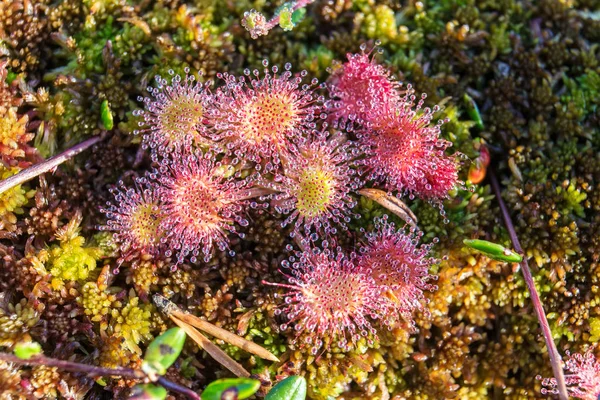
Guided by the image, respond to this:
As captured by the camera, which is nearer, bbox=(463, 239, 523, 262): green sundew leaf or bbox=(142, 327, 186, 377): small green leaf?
bbox=(142, 327, 186, 377): small green leaf

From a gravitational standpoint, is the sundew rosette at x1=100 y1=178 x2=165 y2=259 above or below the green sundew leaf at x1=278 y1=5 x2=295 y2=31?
below

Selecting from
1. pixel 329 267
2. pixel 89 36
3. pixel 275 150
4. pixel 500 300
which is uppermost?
pixel 89 36

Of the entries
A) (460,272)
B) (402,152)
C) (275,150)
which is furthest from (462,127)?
(275,150)

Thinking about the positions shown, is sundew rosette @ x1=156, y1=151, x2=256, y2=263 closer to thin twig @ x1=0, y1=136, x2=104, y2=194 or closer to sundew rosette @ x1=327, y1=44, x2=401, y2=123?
thin twig @ x1=0, y1=136, x2=104, y2=194

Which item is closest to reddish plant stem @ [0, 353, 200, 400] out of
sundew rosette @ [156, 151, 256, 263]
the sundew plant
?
the sundew plant

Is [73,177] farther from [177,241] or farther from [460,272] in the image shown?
[460,272]

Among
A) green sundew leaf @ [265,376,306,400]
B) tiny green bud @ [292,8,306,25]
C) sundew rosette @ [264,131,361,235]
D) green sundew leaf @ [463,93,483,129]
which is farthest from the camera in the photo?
green sundew leaf @ [463,93,483,129]

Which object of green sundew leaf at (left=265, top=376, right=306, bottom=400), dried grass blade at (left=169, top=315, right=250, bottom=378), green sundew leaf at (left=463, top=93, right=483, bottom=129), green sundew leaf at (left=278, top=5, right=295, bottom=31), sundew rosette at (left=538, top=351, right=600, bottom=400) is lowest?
sundew rosette at (left=538, top=351, right=600, bottom=400)

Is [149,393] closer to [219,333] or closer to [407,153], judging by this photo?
[219,333]
